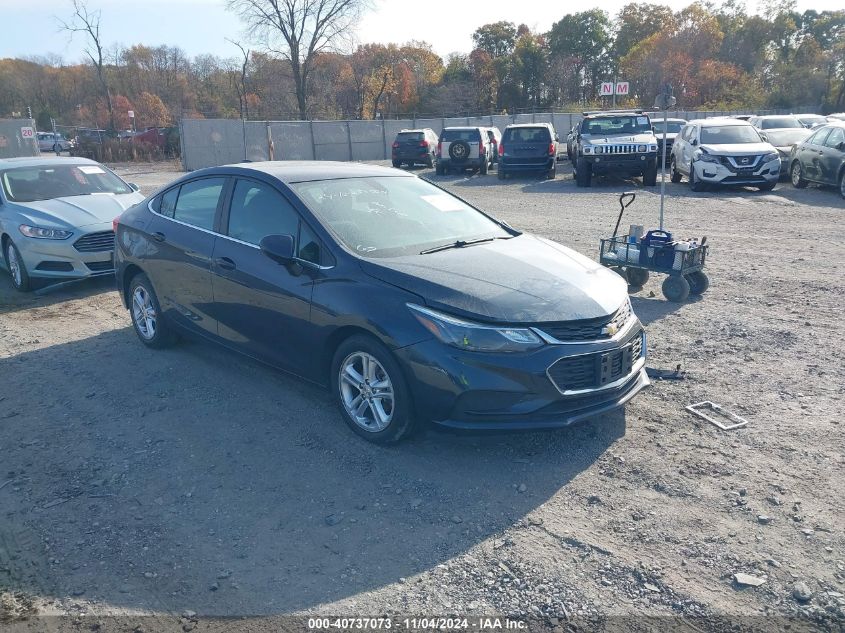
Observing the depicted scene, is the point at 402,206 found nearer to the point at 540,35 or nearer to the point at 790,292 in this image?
the point at 790,292

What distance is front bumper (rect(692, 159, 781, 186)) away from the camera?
16797mm

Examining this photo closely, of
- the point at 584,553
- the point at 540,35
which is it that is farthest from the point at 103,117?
the point at 584,553

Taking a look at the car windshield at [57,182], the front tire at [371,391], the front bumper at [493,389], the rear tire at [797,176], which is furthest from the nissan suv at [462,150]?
the front bumper at [493,389]

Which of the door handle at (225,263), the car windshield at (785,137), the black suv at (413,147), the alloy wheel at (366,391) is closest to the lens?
the alloy wheel at (366,391)

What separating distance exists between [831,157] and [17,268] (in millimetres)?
16102

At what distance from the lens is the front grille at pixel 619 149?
1861 cm

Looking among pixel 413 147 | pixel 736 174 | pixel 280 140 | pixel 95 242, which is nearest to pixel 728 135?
pixel 736 174

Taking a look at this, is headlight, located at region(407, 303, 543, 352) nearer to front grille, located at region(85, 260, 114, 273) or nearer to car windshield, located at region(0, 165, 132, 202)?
front grille, located at region(85, 260, 114, 273)

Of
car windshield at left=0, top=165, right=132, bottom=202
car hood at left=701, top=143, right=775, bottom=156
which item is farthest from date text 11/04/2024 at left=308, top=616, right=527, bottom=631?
car hood at left=701, top=143, right=775, bottom=156

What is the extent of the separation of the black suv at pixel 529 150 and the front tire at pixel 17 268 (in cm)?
1666

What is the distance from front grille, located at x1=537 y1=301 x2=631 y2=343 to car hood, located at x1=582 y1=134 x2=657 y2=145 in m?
15.6

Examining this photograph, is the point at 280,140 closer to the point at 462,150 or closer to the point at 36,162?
the point at 462,150

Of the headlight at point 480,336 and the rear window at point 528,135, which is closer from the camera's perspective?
the headlight at point 480,336

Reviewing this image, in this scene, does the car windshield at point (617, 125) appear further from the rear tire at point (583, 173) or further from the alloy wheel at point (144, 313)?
the alloy wheel at point (144, 313)
